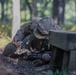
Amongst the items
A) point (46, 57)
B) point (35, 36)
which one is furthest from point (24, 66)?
point (35, 36)

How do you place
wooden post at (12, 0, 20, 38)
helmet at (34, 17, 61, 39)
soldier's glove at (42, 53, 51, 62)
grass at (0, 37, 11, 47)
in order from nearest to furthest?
1. soldier's glove at (42, 53, 51, 62)
2. helmet at (34, 17, 61, 39)
3. grass at (0, 37, 11, 47)
4. wooden post at (12, 0, 20, 38)

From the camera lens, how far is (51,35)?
22.1 ft

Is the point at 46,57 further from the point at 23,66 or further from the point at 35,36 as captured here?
Answer: the point at 35,36

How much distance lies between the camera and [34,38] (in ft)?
26.7

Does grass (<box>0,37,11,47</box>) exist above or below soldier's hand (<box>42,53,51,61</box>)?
below

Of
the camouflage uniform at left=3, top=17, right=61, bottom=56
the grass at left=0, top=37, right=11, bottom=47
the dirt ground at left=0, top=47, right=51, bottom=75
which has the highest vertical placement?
the camouflage uniform at left=3, top=17, right=61, bottom=56

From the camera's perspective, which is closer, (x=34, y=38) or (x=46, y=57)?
(x=46, y=57)

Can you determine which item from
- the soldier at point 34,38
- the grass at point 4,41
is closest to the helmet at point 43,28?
the soldier at point 34,38

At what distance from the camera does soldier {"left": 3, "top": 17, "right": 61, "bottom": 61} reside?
7578 mm

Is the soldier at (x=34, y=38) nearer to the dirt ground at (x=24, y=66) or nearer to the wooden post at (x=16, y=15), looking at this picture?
the dirt ground at (x=24, y=66)

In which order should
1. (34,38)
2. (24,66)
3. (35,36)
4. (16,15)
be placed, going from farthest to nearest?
1. (16,15)
2. (34,38)
3. (35,36)
4. (24,66)

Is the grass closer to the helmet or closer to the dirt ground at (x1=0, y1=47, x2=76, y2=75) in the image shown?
the dirt ground at (x1=0, y1=47, x2=76, y2=75)

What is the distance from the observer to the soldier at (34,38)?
298 inches

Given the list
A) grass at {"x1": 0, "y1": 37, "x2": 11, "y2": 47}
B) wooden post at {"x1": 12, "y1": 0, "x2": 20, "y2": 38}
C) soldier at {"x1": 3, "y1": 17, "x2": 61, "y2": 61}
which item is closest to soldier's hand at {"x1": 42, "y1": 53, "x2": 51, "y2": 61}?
soldier at {"x1": 3, "y1": 17, "x2": 61, "y2": 61}
